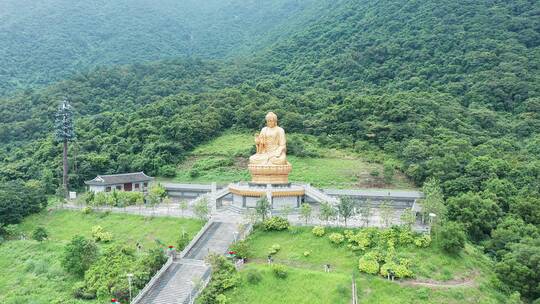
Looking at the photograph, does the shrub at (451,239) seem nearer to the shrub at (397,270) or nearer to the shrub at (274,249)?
the shrub at (397,270)

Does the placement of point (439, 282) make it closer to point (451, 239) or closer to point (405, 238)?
point (451, 239)

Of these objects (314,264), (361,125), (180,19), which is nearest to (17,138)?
(361,125)

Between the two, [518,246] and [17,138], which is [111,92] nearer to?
[17,138]

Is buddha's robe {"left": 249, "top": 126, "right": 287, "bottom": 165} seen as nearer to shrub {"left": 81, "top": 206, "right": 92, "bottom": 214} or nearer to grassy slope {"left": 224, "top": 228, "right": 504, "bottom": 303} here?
grassy slope {"left": 224, "top": 228, "right": 504, "bottom": 303}

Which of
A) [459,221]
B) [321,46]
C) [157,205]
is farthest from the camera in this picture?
[321,46]

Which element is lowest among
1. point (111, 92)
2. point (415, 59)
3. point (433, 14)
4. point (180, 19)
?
point (111, 92)

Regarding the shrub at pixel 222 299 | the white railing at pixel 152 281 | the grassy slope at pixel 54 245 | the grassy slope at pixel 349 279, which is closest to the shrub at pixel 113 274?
the white railing at pixel 152 281
